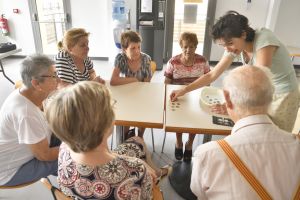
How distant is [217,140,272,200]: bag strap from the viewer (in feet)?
2.66

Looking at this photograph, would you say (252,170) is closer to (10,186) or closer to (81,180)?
(81,180)

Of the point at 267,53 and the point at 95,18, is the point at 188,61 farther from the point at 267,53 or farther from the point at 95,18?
the point at 95,18

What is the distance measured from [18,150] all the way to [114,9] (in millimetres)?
4081

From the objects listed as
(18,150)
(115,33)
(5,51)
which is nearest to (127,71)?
(18,150)

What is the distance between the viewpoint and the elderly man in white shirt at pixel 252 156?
A: 0.82 meters

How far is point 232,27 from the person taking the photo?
1529mm

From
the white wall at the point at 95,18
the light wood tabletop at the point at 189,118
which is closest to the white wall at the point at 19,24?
the white wall at the point at 95,18

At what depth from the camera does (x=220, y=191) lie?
34.7 inches

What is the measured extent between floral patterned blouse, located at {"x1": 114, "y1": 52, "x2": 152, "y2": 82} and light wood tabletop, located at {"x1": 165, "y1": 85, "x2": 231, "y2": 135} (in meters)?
0.55

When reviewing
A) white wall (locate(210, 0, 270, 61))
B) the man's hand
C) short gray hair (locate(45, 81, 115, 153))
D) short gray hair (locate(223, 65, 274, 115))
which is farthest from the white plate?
white wall (locate(210, 0, 270, 61))

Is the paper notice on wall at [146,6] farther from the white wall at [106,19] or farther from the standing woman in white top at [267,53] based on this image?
the standing woman in white top at [267,53]

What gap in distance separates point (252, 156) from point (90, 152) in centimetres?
57

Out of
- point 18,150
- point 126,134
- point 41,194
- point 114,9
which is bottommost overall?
point 41,194

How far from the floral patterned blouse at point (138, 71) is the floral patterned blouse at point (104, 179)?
1.34 m
